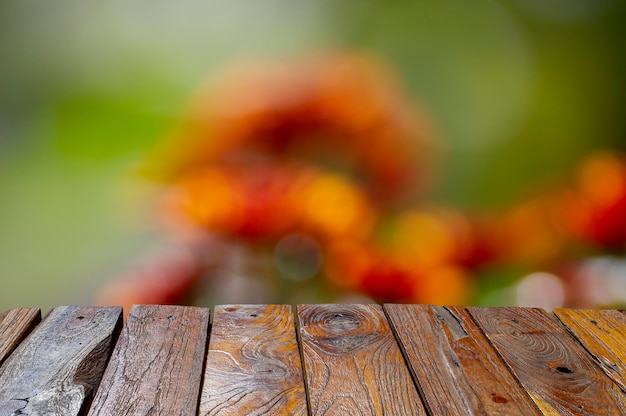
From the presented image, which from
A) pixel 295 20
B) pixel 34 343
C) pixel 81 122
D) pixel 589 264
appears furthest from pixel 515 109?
pixel 34 343

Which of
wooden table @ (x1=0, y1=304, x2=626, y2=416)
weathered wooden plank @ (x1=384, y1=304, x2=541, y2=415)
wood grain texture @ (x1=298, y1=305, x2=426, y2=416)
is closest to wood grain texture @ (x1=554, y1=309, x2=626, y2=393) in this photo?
wooden table @ (x1=0, y1=304, x2=626, y2=416)

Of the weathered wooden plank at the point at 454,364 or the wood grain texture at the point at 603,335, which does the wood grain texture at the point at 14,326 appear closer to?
the weathered wooden plank at the point at 454,364

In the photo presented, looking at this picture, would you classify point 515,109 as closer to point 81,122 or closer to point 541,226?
point 541,226

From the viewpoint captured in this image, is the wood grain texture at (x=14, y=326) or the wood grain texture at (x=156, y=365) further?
the wood grain texture at (x=14, y=326)

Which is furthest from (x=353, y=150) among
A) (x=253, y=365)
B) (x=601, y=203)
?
(x=253, y=365)

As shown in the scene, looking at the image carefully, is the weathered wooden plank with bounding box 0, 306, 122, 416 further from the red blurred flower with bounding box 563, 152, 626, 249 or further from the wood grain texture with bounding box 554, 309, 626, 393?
the red blurred flower with bounding box 563, 152, 626, 249

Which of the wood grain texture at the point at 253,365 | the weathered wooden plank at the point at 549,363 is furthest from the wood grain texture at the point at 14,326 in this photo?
the weathered wooden plank at the point at 549,363

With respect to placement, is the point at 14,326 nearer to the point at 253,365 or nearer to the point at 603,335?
the point at 253,365
